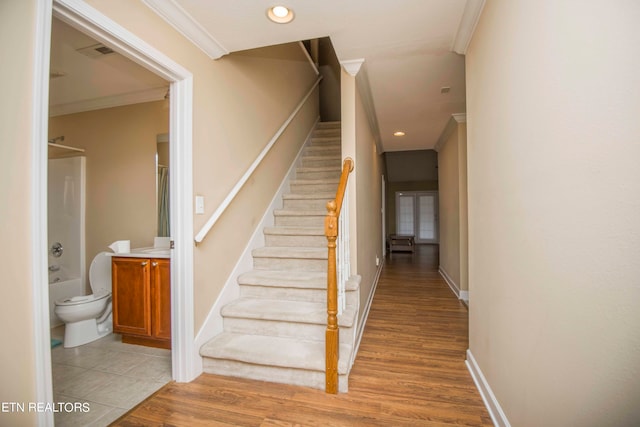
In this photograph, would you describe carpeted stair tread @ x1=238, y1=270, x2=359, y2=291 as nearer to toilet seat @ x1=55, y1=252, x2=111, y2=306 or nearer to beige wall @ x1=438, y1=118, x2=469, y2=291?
toilet seat @ x1=55, y1=252, x2=111, y2=306

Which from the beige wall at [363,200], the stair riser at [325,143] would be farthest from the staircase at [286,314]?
the stair riser at [325,143]

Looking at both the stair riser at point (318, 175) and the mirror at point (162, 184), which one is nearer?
the mirror at point (162, 184)

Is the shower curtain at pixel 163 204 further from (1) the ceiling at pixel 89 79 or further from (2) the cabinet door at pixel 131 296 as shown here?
(1) the ceiling at pixel 89 79

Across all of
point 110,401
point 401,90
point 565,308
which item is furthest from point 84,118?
point 565,308

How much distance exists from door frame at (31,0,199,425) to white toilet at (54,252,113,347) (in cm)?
121

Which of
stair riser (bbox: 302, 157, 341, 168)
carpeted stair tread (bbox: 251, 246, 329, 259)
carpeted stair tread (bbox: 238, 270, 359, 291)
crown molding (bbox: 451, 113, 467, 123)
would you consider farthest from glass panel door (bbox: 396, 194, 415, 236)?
carpeted stair tread (bbox: 238, 270, 359, 291)

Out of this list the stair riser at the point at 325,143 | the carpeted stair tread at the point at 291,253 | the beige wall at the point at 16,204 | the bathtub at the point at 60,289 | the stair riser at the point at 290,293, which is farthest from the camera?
the stair riser at the point at 325,143

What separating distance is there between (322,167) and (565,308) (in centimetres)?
310

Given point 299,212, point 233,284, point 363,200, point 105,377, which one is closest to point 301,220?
point 299,212

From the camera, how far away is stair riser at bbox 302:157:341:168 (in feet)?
12.4

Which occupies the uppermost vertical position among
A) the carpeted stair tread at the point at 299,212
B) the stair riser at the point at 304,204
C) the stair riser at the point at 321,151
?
the stair riser at the point at 321,151

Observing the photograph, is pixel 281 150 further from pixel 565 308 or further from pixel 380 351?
pixel 565 308

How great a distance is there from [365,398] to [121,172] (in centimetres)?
331

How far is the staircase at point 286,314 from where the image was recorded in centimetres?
182
